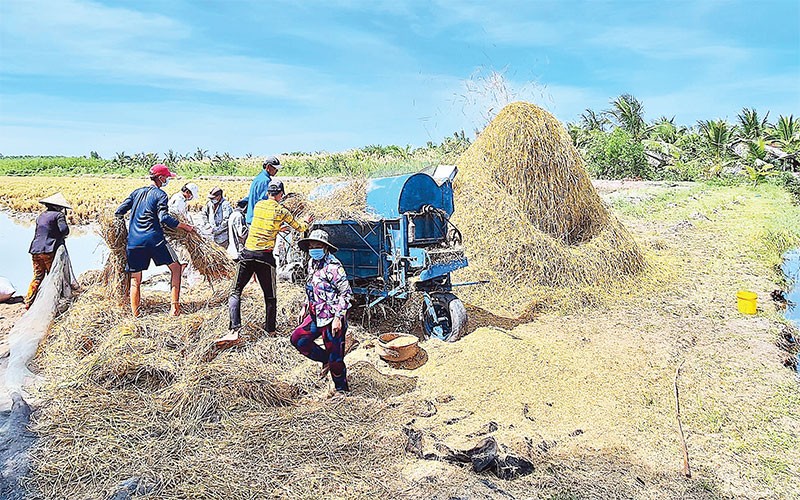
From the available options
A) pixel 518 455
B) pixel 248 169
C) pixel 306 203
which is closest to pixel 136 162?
pixel 248 169

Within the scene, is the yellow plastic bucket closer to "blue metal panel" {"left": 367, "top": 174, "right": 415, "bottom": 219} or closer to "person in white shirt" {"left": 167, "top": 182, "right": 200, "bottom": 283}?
"blue metal panel" {"left": 367, "top": 174, "right": 415, "bottom": 219}

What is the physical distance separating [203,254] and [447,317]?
2.81 meters

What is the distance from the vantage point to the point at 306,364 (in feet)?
16.6

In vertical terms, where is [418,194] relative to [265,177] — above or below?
below

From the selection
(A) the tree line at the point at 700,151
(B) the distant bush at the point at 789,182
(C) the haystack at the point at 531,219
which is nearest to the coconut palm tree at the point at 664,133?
(A) the tree line at the point at 700,151

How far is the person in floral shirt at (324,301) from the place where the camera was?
421 centimetres

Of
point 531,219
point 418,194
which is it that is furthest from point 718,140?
point 418,194

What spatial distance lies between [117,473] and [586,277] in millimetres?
6282

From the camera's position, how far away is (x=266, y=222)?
509 centimetres

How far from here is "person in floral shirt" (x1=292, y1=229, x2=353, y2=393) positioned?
4.21 meters

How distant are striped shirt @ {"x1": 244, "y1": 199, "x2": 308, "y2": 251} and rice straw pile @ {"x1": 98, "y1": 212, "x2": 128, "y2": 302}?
164 cm

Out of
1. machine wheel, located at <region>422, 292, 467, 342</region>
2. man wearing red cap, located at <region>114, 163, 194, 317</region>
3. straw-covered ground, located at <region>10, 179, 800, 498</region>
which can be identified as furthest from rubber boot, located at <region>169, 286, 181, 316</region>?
machine wheel, located at <region>422, 292, 467, 342</region>

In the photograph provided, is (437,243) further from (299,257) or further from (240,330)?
(240,330)

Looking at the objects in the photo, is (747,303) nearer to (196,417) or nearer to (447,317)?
(447,317)
